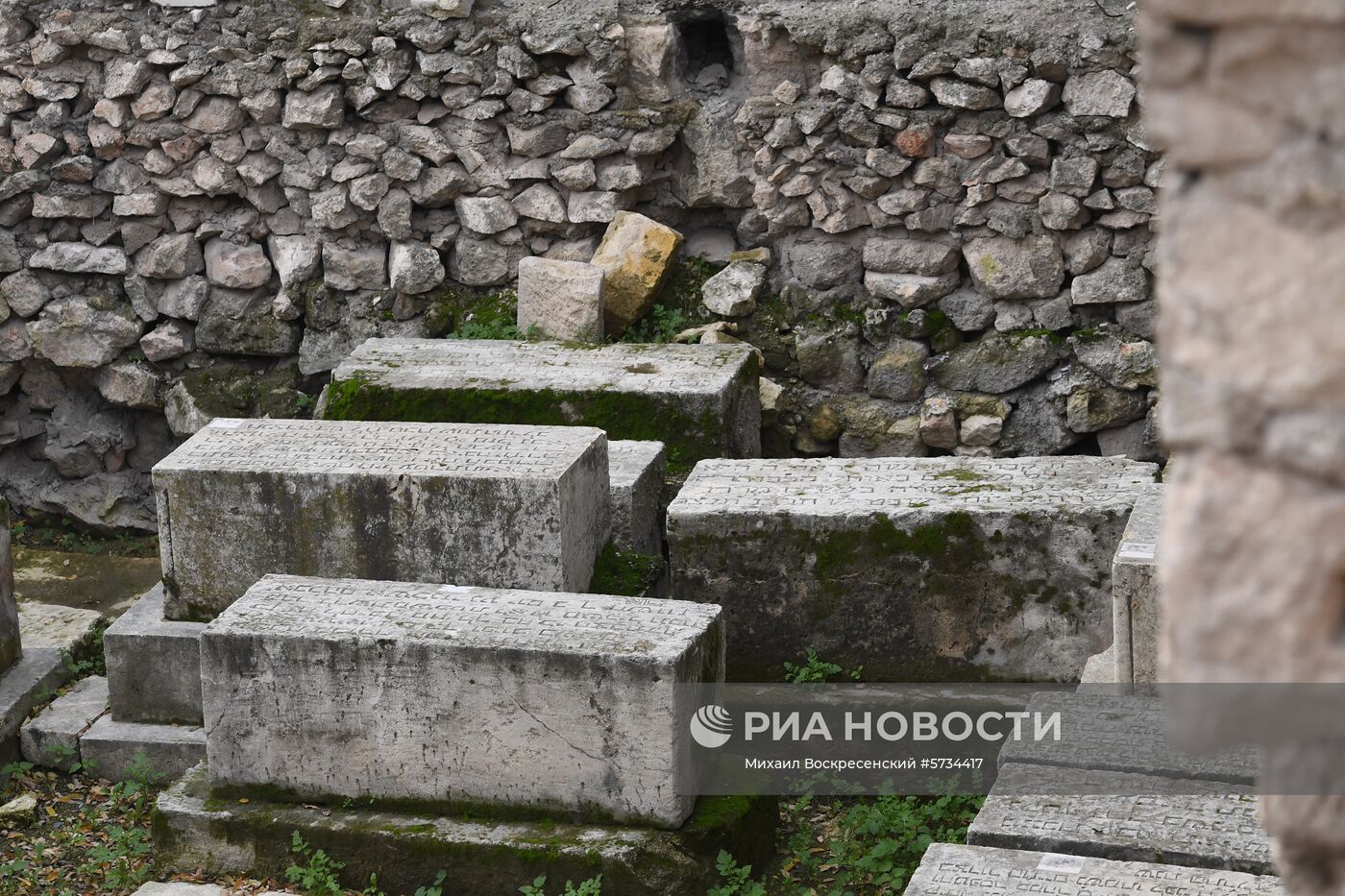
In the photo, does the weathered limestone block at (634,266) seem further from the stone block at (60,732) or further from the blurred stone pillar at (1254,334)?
the blurred stone pillar at (1254,334)

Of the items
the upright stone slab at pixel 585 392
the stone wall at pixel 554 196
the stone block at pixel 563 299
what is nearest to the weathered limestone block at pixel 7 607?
the upright stone slab at pixel 585 392

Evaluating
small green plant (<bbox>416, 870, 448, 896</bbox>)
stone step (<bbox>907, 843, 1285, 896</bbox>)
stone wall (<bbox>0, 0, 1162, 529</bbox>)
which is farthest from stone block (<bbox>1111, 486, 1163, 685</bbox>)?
stone wall (<bbox>0, 0, 1162, 529</bbox>)

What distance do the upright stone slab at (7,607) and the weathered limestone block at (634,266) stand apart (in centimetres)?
273

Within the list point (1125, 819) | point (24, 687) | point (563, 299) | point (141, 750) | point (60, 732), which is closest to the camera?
point (1125, 819)

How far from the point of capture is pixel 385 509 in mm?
4996

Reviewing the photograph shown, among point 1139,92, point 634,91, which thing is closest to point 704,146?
point 634,91

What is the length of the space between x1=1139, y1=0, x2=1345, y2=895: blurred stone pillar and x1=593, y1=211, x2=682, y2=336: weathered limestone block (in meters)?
5.76

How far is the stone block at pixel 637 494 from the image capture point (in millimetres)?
5504

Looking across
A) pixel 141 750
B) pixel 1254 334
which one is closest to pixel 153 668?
pixel 141 750

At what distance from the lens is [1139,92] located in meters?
6.57

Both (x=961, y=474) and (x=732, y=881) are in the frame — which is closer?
(x=732, y=881)

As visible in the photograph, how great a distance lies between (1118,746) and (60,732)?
11.6 ft

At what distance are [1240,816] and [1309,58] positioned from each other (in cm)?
276

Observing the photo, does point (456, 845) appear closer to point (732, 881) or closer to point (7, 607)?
point (732, 881)
